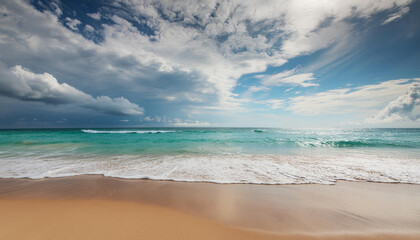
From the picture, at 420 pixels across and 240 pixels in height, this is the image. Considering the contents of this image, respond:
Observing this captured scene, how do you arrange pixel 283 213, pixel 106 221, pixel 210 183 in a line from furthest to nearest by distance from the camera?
pixel 210 183, pixel 283 213, pixel 106 221

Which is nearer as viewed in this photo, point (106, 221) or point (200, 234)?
point (200, 234)

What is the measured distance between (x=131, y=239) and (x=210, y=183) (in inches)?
109

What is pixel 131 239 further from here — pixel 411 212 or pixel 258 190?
pixel 411 212

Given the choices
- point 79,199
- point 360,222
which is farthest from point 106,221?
point 360,222

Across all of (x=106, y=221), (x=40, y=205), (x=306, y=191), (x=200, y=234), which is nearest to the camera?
(x=200, y=234)

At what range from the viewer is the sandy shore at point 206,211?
93.9 inches

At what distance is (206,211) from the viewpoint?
119 inches

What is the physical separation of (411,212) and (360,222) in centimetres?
144

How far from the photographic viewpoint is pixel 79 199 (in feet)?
11.4

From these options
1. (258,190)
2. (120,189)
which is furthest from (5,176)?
(258,190)

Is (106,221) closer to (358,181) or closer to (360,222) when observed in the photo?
(360,222)

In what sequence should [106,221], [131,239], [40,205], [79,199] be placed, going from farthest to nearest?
[79,199], [40,205], [106,221], [131,239]

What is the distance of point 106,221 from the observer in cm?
261

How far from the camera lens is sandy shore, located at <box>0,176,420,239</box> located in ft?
7.82
